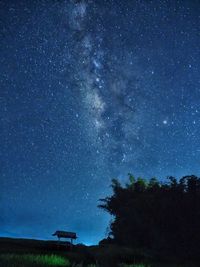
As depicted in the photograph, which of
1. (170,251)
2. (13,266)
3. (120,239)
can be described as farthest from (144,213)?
(13,266)

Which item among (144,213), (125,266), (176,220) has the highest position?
(144,213)

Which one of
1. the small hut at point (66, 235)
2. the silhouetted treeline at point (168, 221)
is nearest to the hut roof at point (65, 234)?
the small hut at point (66, 235)

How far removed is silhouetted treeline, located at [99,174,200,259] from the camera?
2853 centimetres

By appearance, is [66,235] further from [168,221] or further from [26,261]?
[26,261]

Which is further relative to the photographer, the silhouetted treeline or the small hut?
the small hut

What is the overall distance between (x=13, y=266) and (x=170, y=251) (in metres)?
16.2

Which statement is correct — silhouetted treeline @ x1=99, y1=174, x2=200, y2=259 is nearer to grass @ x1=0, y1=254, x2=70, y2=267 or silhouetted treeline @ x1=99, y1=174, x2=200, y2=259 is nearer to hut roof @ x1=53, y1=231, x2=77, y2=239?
hut roof @ x1=53, y1=231, x2=77, y2=239

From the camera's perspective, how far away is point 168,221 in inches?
1195

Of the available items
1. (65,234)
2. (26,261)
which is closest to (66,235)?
(65,234)

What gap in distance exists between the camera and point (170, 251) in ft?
96.8

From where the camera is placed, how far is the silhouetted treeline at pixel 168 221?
28.5 meters

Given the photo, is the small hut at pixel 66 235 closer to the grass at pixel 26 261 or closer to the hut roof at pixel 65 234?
the hut roof at pixel 65 234

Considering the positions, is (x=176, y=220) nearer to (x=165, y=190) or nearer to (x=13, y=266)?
(x=165, y=190)

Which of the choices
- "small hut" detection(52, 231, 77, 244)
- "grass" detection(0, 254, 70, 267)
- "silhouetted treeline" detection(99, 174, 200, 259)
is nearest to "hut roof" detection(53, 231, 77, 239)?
"small hut" detection(52, 231, 77, 244)
